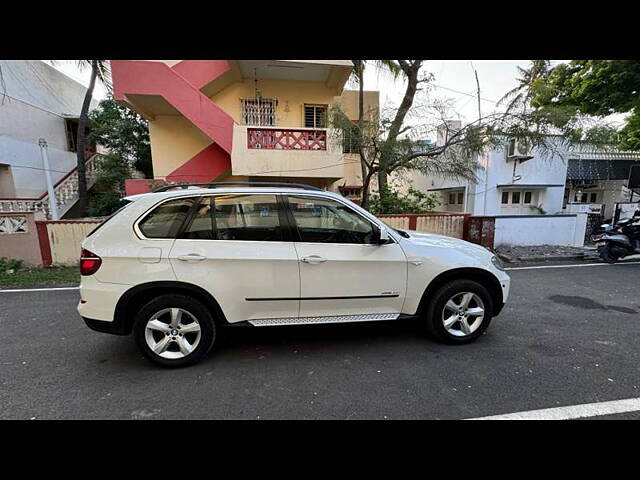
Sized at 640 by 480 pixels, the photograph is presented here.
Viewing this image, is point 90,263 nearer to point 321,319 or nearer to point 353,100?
point 321,319

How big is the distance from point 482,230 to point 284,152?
242 inches

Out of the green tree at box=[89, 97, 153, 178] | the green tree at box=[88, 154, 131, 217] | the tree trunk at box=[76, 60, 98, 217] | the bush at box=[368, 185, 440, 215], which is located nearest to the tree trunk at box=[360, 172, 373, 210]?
the bush at box=[368, 185, 440, 215]

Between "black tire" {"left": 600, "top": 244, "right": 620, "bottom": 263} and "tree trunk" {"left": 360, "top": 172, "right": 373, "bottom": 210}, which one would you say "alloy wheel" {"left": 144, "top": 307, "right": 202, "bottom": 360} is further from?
"black tire" {"left": 600, "top": 244, "right": 620, "bottom": 263}

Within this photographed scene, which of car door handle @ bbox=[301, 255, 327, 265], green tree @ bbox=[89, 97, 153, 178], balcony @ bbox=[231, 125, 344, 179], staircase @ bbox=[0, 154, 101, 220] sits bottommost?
car door handle @ bbox=[301, 255, 327, 265]

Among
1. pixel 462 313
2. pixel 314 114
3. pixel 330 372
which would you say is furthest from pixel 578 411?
pixel 314 114

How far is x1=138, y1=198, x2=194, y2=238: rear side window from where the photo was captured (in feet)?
8.85

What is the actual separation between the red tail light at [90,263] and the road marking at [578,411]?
11.2 feet

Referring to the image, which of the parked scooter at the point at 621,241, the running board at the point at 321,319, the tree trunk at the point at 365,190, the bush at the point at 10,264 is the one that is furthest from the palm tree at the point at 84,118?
the parked scooter at the point at 621,241

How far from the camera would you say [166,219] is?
9.00 ft

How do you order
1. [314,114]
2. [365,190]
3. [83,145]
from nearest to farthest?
[365,190] → [83,145] → [314,114]

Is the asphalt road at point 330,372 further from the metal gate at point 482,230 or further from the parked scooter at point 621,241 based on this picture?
the parked scooter at point 621,241

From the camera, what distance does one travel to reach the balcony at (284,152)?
845cm

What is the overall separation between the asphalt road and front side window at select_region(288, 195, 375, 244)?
→ 121cm
